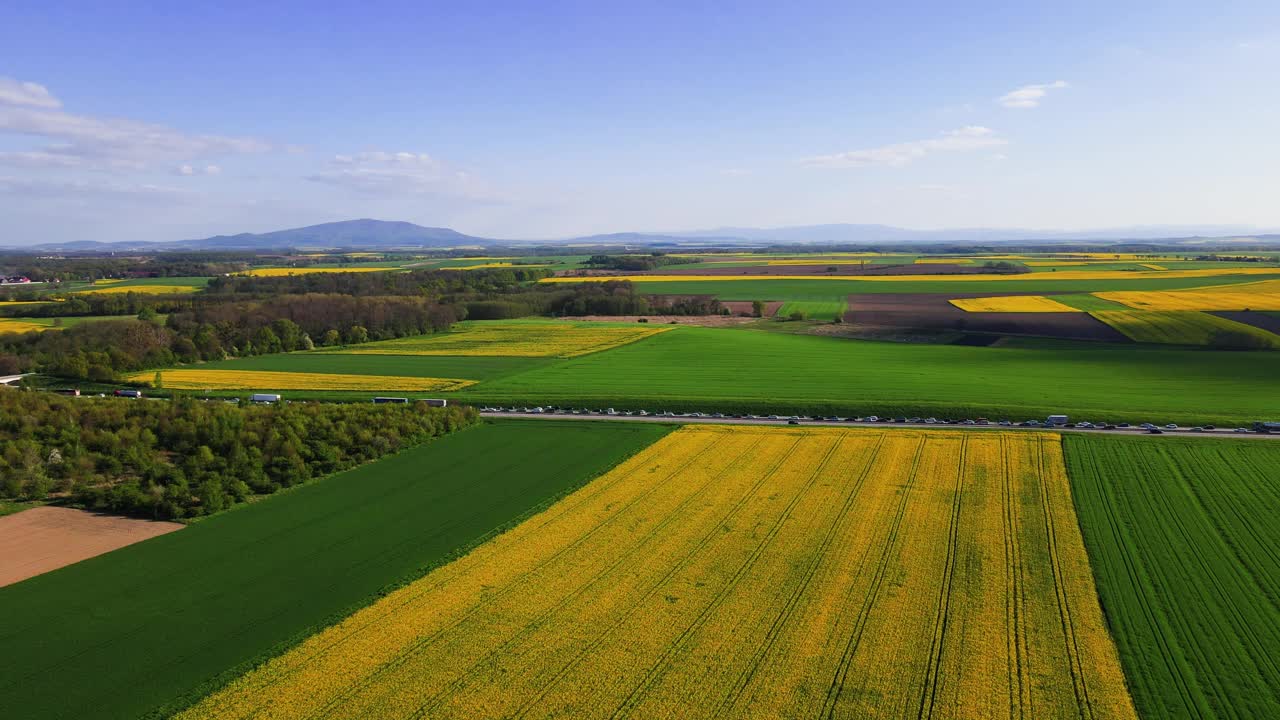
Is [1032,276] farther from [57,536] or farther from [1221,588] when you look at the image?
[57,536]

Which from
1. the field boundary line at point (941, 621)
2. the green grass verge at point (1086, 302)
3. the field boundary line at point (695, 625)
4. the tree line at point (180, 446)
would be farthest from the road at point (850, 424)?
the green grass verge at point (1086, 302)

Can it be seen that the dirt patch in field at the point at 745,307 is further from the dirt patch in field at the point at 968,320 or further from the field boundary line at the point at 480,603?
the field boundary line at the point at 480,603

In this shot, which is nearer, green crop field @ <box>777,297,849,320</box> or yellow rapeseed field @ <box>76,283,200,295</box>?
green crop field @ <box>777,297,849,320</box>

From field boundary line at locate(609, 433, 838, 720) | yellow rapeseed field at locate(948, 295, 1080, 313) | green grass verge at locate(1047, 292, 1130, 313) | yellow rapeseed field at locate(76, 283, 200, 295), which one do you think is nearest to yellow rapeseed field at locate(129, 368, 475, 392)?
field boundary line at locate(609, 433, 838, 720)

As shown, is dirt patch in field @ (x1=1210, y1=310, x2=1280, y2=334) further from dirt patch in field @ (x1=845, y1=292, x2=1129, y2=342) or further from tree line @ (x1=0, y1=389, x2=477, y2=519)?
tree line @ (x1=0, y1=389, x2=477, y2=519)

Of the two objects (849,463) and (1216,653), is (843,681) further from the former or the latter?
(849,463)

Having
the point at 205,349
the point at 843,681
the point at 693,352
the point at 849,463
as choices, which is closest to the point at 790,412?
the point at 849,463
